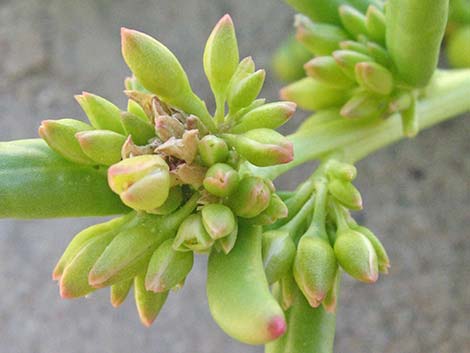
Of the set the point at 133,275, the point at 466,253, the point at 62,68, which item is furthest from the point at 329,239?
the point at 62,68

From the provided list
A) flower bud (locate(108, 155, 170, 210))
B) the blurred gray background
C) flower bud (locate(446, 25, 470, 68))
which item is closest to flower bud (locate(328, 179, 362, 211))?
flower bud (locate(108, 155, 170, 210))

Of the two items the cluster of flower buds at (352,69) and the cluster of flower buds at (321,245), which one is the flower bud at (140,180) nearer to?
the cluster of flower buds at (321,245)

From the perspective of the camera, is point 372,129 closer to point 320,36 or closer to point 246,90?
point 320,36

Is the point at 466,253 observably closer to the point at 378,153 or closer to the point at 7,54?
the point at 378,153

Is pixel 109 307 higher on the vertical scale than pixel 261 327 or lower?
lower

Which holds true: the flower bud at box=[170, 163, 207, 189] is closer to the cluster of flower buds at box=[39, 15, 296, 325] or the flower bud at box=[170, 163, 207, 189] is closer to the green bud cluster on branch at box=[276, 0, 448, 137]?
the cluster of flower buds at box=[39, 15, 296, 325]
